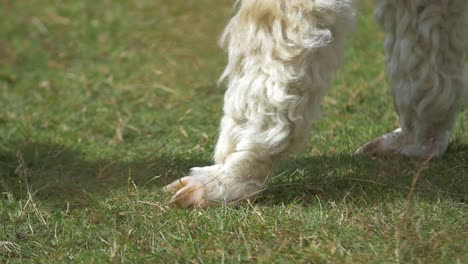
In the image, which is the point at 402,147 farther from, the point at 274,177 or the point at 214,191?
the point at 214,191

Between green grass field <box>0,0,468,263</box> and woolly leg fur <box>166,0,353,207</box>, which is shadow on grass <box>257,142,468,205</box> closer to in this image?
green grass field <box>0,0,468,263</box>

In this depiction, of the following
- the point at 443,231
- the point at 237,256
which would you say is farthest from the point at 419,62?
the point at 237,256

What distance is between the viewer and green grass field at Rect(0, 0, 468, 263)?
2889mm

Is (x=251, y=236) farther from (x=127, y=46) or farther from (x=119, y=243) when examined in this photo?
(x=127, y=46)

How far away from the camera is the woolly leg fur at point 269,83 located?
317 cm

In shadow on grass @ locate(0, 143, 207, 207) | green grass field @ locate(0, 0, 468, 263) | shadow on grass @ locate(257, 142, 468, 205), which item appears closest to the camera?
green grass field @ locate(0, 0, 468, 263)

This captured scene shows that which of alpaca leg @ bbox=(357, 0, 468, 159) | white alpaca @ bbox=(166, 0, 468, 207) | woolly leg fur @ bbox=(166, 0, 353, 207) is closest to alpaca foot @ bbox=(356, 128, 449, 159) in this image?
alpaca leg @ bbox=(357, 0, 468, 159)

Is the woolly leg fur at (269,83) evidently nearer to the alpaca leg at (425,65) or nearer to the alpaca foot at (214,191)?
the alpaca foot at (214,191)

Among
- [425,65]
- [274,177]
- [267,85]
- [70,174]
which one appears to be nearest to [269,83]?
[267,85]

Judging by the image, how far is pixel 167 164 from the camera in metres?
4.10

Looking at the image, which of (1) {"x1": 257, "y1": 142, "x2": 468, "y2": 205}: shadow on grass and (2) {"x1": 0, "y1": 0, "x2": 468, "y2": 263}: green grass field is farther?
(1) {"x1": 257, "y1": 142, "x2": 468, "y2": 205}: shadow on grass

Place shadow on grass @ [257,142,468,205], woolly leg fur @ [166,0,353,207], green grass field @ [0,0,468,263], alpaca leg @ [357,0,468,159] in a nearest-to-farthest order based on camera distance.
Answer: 1. green grass field @ [0,0,468,263]
2. woolly leg fur @ [166,0,353,207]
3. shadow on grass @ [257,142,468,205]
4. alpaca leg @ [357,0,468,159]

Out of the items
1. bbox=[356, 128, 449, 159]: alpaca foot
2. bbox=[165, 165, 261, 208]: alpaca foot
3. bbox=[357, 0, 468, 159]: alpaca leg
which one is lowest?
bbox=[356, 128, 449, 159]: alpaca foot

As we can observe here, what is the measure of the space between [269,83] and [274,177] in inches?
22.4
